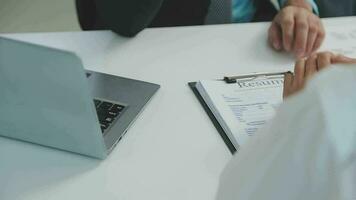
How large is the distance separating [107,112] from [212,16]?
1.76ft

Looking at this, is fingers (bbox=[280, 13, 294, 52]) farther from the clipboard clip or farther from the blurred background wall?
the blurred background wall

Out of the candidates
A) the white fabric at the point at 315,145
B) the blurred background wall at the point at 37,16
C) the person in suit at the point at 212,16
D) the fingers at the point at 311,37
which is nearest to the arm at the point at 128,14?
the person in suit at the point at 212,16

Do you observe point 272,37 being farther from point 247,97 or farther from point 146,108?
point 146,108

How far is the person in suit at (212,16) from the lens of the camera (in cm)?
108

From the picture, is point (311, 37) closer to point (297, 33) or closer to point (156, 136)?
point (297, 33)

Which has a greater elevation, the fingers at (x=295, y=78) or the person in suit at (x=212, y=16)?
the fingers at (x=295, y=78)

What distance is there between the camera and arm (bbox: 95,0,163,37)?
1.08m

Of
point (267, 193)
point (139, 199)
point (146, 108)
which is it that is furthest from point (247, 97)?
point (267, 193)

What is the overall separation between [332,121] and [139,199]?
40cm

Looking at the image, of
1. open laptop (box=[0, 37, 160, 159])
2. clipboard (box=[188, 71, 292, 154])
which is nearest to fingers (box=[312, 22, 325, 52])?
clipboard (box=[188, 71, 292, 154])

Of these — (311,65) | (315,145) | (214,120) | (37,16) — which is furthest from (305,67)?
(37,16)

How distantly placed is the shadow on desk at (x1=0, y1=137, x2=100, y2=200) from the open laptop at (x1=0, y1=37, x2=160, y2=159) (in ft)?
0.04

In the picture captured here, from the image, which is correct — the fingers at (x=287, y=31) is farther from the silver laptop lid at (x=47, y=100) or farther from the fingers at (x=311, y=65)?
the silver laptop lid at (x=47, y=100)

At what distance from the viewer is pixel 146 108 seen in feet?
2.94
